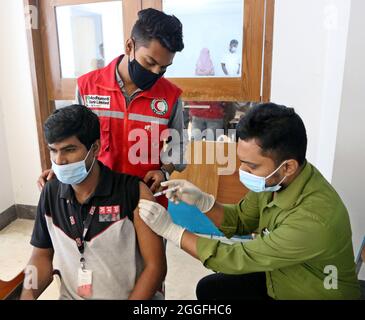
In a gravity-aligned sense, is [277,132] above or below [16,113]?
above

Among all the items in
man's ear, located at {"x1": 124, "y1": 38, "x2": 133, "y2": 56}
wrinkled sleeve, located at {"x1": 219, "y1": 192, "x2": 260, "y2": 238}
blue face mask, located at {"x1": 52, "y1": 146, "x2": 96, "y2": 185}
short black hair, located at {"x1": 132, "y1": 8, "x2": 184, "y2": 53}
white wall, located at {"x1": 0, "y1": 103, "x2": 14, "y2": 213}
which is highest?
short black hair, located at {"x1": 132, "y1": 8, "x2": 184, "y2": 53}

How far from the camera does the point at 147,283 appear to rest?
1.28 metres

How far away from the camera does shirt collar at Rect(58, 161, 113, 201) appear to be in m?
1.31

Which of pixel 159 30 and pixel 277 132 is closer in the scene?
pixel 277 132

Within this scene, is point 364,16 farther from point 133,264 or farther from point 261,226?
point 133,264

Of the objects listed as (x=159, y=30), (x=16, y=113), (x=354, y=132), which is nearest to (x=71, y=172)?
(x=159, y=30)

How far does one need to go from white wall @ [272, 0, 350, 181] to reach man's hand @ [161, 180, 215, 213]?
83 centimetres

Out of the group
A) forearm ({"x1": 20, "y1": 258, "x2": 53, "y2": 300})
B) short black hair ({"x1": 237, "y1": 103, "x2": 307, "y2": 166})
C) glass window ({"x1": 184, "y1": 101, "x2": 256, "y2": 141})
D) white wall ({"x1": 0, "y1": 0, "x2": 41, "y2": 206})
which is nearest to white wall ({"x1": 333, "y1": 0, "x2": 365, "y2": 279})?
short black hair ({"x1": 237, "y1": 103, "x2": 307, "y2": 166})

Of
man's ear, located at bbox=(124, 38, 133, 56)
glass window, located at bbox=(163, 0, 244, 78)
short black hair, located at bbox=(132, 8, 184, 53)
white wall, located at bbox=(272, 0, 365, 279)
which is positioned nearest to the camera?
short black hair, located at bbox=(132, 8, 184, 53)

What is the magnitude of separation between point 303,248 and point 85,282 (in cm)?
83

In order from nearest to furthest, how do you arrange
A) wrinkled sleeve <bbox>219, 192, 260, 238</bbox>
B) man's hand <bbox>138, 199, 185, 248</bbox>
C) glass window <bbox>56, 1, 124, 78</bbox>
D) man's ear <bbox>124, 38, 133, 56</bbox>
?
man's hand <bbox>138, 199, 185, 248</bbox> → man's ear <bbox>124, 38, 133, 56</bbox> → wrinkled sleeve <bbox>219, 192, 260, 238</bbox> → glass window <bbox>56, 1, 124, 78</bbox>

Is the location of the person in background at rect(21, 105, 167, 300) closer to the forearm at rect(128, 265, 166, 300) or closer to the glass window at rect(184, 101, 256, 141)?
the forearm at rect(128, 265, 166, 300)

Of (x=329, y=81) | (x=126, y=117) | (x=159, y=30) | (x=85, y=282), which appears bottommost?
(x=85, y=282)

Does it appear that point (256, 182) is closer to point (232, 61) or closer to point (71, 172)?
point (71, 172)
